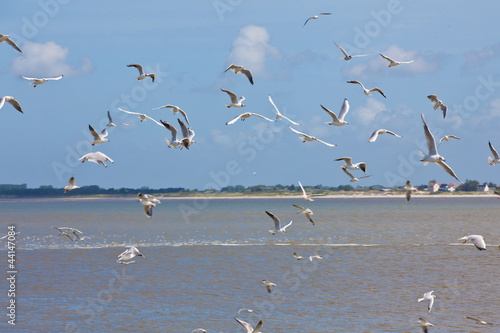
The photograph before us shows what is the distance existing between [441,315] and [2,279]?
19657mm

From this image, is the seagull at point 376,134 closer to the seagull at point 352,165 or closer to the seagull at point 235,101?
the seagull at point 352,165

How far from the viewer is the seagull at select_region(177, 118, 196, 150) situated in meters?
22.0

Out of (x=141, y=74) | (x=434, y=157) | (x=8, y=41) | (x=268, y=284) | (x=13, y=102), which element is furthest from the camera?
(x=141, y=74)


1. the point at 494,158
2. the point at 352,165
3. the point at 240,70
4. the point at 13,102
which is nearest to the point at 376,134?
the point at 352,165

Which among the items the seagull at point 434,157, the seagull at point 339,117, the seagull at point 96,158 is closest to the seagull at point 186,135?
the seagull at point 96,158

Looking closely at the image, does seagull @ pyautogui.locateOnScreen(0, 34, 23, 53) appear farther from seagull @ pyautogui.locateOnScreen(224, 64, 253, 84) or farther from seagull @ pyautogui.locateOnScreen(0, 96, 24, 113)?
seagull @ pyautogui.locateOnScreen(224, 64, 253, 84)

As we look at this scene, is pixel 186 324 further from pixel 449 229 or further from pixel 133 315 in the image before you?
pixel 449 229

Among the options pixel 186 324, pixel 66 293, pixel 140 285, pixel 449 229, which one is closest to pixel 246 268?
pixel 140 285

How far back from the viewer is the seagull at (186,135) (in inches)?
866

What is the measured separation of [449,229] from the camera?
204 ft

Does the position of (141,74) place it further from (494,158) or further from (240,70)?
(494,158)

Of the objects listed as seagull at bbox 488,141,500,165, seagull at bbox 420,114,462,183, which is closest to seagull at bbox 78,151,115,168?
seagull at bbox 420,114,462,183

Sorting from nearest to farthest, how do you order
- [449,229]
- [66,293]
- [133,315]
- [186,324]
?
[186,324], [133,315], [66,293], [449,229]

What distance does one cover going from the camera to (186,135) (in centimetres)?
2242
